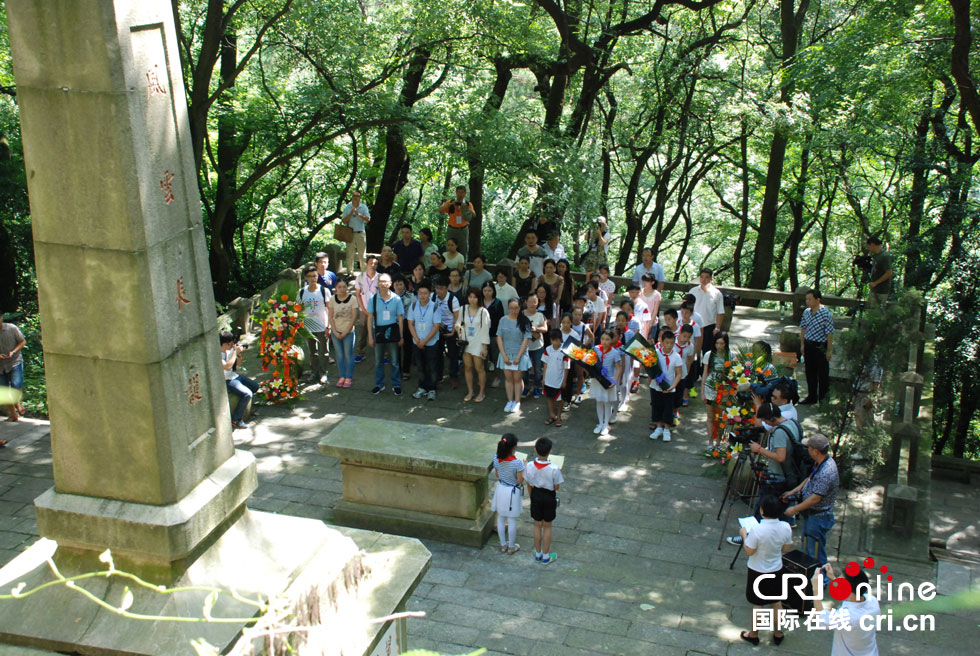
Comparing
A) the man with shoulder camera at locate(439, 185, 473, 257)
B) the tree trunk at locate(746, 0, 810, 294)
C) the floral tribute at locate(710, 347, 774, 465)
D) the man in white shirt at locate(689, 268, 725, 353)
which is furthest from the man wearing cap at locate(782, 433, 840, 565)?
the tree trunk at locate(746, 0, 810, 294)

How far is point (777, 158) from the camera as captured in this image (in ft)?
68.0

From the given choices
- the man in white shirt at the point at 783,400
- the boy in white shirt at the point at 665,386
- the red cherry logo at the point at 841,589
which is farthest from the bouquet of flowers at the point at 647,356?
the red cherry logo at the point at 841,589

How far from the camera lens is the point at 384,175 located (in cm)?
2067

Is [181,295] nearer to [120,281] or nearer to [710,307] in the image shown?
[120,281]

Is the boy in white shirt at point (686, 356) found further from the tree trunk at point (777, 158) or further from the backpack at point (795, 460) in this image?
the tree trunk at point (777, 158)

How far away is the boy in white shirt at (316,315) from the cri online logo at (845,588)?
7976 millimetres

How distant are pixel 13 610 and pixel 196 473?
2.91 ft

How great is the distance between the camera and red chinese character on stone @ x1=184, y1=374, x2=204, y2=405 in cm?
374

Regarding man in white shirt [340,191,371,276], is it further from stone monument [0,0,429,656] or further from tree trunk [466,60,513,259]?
stone monument [0,0,429,656]

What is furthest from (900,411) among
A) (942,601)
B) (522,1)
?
(942,601)

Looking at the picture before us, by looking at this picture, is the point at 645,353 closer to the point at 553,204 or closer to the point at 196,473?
the point at 553,204

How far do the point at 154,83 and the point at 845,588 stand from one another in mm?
5372

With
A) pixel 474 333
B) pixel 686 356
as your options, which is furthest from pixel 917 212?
pixel 474 333

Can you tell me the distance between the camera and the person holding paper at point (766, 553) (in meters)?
7.36
